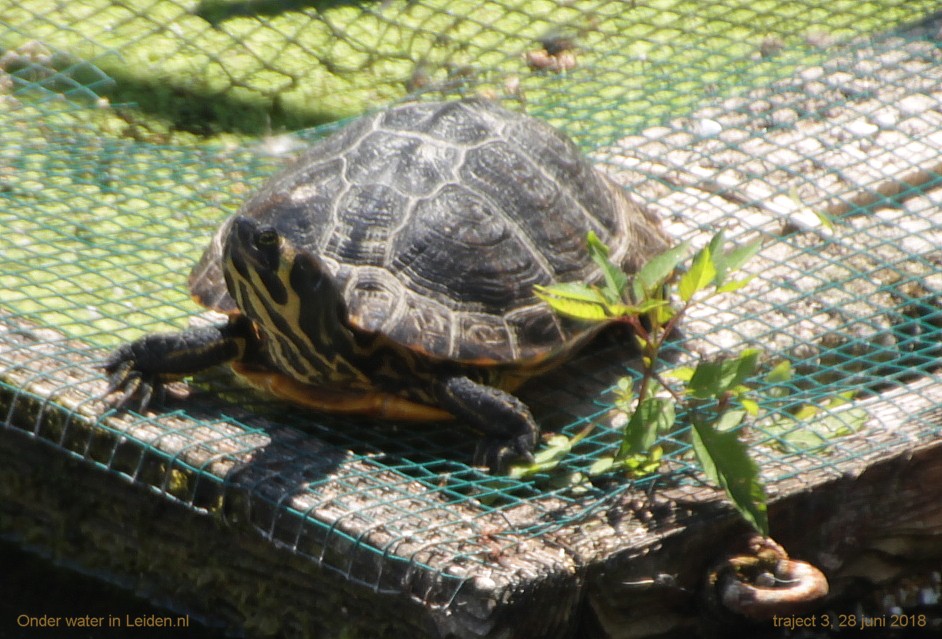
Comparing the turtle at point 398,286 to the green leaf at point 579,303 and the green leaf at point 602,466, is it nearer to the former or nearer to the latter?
the green leaf at point 602,466

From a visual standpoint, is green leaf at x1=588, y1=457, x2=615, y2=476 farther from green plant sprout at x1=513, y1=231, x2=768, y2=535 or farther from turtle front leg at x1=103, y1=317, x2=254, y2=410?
turtle front leg at x1=103, y1=317, x2=254, y2=410

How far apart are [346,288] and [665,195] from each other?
1.47 m

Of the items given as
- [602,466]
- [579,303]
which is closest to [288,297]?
[579,303]

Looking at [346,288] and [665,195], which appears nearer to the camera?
[346,288]

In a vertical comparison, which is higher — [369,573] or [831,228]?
[831,228]

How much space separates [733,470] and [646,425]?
219mm

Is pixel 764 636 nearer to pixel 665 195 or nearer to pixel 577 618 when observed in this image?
pixel 577 618

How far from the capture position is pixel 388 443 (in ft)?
9.60

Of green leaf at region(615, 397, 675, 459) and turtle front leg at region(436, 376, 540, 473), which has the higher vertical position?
green leaf at region(615, 397, 675, 459)

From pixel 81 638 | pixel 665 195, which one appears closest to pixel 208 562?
pixel 81 638

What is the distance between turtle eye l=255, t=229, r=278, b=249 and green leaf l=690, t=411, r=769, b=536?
1.00 m

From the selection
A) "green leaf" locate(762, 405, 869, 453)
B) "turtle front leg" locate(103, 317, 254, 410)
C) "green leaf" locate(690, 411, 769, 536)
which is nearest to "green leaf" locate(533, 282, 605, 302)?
"green leaf" locate(690, 411, 769, 536)

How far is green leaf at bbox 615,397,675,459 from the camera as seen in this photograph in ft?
8.06

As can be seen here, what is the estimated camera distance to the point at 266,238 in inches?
105
